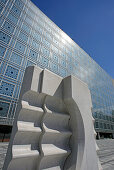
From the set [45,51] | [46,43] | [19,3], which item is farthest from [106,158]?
[19,3]

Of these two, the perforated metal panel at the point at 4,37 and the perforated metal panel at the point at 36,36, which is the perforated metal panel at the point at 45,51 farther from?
the perforated metal panel at the point at 4,37

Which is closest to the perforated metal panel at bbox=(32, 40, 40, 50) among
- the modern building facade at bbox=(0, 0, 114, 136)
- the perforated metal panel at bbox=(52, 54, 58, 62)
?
the modern building facade at bbox=(0, 0, 114, 136)

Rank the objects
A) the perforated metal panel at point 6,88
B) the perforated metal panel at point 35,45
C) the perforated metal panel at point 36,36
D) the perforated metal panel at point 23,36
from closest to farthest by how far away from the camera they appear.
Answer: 1. the perforated metal panel at point 6,88
2. the perforated metal panel at point 23,36
3. the perforated metal panel at point 35,45
4. the perforated metal panel at point 36,36

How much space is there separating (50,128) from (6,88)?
14.5m

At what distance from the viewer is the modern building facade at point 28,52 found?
14.9 m

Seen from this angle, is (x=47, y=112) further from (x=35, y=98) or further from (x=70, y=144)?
(x=70, y=144)

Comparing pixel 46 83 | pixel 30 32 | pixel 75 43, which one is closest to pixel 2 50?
pixel 30 32

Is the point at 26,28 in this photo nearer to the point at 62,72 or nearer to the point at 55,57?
the point at 55,57

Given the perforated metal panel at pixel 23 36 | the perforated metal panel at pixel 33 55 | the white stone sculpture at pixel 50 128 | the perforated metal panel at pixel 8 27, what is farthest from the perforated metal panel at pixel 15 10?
the white stone sculpture at pixel 50 128

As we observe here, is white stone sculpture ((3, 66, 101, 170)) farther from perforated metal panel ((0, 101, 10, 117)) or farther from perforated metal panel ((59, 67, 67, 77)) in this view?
perforated metal panel ((59, 67, 67, 77))

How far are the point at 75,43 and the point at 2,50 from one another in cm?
2333

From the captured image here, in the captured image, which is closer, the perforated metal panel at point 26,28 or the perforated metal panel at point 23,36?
the perforated metal panel at point 23,36

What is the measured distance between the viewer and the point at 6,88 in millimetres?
14484

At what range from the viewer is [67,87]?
234 cm
